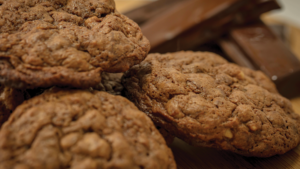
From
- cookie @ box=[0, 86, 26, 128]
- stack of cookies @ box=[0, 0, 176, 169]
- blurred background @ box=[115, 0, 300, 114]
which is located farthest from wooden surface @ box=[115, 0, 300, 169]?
cookie @ box=[0, 86, 26, 128]

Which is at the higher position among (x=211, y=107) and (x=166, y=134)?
(x=211, y=107)

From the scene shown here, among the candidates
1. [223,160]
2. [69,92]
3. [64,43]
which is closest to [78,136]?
[69,92]

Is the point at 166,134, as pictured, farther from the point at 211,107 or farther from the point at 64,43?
the point at 64,43

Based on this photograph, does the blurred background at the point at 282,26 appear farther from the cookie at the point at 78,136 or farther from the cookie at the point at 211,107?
the cookie at the point at 78,136

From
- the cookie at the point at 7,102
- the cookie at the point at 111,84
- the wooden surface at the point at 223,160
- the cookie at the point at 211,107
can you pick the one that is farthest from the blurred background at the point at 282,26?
the cookie at the point at 7,102

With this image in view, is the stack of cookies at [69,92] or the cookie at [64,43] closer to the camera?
the stack of cookies at [69,92]

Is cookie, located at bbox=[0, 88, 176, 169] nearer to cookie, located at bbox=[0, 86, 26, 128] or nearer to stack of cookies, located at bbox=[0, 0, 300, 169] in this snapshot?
stack of cookies, located at bbox=[0, 0, 300, 169]
